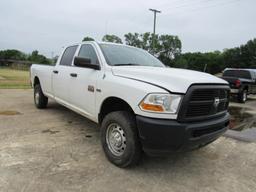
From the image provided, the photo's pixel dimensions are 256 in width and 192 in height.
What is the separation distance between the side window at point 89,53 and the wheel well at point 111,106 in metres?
0.81

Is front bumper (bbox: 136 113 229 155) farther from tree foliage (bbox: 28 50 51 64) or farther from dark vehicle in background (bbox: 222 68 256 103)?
tree foliage (bbox: 28 50 51 64)

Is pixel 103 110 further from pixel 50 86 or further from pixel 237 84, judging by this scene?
pixel 237 84

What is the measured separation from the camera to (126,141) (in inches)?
126

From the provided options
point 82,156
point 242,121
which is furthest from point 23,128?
point 242,121

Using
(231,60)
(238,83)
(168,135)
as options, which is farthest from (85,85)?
(231,60)

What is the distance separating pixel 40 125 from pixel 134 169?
2830mm

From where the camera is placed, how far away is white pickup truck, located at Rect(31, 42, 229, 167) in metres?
2.84

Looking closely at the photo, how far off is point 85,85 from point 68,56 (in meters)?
1.47

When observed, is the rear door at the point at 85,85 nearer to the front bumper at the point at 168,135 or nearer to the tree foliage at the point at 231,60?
the front bumper at the point at 168,135

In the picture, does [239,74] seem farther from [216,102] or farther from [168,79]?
[168,79]

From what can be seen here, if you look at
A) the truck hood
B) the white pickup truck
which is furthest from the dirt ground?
the truck hood

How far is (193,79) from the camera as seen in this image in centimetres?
303

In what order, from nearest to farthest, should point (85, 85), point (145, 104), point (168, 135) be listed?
1. point (168, 135)
2. point (145, 104)
3. point (85, 85)

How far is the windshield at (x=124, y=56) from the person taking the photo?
4.08m
